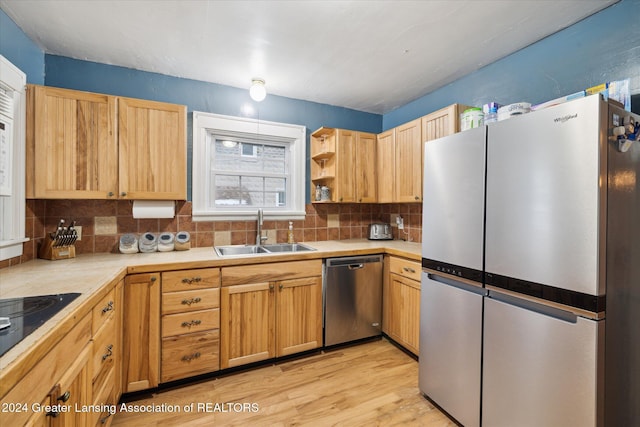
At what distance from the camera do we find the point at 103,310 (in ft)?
4.52

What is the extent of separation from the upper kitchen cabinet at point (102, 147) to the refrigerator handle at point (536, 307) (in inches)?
88.8

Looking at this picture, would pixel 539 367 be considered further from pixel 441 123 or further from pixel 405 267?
pixel 441 123

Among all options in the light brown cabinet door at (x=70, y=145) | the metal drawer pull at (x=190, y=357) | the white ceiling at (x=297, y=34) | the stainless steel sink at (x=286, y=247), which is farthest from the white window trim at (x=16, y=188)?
the stainless steel sink at (x=286, y=247)

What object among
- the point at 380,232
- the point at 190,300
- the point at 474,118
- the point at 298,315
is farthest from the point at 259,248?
the point at 474,118

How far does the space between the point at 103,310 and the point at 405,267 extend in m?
2.04

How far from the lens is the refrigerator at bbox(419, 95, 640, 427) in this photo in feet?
3.54

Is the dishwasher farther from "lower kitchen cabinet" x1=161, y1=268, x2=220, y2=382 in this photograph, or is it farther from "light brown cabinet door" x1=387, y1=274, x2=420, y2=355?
"lower kitchen cabinet" x1=161, y1=268, x2=220, y2=382

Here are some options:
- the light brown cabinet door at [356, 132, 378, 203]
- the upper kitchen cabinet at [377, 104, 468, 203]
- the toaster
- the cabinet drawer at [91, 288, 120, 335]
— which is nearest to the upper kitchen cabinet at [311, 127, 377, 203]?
the light brown cabinet door at [356, 132, 378, 203]

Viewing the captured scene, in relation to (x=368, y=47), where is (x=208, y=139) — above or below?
below

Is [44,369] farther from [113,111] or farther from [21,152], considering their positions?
[113,111]

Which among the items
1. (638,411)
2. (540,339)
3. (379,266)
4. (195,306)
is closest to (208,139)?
(195,306)

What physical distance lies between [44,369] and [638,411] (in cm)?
229

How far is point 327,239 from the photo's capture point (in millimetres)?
3160

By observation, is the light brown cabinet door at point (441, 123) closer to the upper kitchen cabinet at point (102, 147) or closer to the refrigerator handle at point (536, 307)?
the refrigerator handle at point (536, 307)
